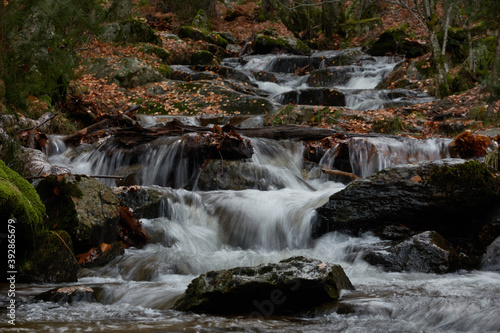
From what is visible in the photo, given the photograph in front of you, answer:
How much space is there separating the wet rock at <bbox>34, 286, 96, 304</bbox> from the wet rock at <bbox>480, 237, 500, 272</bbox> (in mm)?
3885

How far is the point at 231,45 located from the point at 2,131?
18.7 meters

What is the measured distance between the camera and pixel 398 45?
18578 millimetres

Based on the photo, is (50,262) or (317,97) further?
(317,97)

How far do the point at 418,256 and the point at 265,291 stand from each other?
6.89ft

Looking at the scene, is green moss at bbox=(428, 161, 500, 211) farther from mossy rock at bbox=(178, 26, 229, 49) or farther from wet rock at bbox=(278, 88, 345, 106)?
mossy rock at bbox=(178, 26, 229, 49)

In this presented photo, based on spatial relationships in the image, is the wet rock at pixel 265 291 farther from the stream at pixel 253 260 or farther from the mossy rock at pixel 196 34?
the mossy rock at pixel 196 34

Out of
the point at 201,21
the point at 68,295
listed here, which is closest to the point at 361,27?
the point at 201,21

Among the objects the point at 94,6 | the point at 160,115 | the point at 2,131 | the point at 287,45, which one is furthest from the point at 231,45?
the point at 2,131

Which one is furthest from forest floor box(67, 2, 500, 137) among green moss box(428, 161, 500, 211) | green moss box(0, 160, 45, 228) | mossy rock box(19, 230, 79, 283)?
mossy rock box(19, 230, 79, 283)

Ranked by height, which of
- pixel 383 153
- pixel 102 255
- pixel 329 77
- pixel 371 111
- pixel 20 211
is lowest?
pixel 102 255

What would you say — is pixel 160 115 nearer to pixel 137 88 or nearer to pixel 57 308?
pixel 137 88

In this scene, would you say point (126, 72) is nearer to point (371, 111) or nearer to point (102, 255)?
point (371, 111)

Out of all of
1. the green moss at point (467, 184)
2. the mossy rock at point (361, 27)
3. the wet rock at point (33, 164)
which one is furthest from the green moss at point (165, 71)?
the green moss at point (467, 184)

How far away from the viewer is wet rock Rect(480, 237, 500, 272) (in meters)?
4.38
